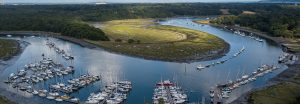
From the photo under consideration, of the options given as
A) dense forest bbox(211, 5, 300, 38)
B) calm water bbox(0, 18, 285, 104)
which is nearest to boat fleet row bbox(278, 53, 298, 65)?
calm water bbox(0, 18, 285, 104)

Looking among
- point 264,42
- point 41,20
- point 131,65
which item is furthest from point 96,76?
point 41,20

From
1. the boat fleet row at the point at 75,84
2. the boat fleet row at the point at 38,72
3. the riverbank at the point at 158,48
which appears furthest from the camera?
the riverbank at the point at 158,48

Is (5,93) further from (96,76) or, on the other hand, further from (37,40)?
(37,40)

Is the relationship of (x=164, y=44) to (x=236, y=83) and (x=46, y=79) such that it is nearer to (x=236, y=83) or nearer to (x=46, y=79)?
(x=236, y=83)

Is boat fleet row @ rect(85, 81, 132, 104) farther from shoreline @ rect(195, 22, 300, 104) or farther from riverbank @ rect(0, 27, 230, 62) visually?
riverbank @ rect(0, 27, 230, 62)

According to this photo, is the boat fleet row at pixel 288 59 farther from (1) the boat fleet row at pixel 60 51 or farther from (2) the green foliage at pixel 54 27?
(2) the green foliage at pixel 54 27

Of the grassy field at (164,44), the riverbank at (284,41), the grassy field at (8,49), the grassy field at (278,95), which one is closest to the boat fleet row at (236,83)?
the grassy field at (278,95)

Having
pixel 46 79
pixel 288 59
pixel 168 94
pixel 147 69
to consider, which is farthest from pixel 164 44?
pixel 168 94
